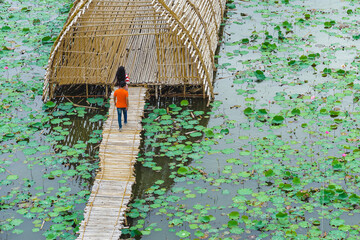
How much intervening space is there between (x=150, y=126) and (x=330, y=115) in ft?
10.7

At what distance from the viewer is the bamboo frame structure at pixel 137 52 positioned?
1083 cm

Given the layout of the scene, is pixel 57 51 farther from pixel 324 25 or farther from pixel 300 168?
pixel 324 25

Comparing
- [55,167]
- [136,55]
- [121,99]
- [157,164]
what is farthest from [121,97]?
[136,55]

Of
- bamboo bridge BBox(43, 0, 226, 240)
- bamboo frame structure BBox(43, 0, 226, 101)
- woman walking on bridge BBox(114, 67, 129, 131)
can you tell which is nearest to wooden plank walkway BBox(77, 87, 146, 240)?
bamboo bridge BBox(43, 0, 226, 240)

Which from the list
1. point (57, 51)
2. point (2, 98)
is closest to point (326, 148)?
point (57, 51)

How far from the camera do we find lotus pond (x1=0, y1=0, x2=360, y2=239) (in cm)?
783

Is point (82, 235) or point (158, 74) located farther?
point (158, 74)

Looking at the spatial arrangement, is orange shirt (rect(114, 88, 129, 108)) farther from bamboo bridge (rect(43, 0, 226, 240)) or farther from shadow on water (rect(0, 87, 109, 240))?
shadow on water (rect(0, 87, 109, 240))

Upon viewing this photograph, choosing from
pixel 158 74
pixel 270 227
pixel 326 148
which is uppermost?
pixel 158 74

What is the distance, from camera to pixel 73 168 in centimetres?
911

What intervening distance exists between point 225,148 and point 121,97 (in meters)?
1.93

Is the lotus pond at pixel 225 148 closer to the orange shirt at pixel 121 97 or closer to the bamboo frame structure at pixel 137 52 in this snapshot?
the bamboo frame structure at pixel 137 52

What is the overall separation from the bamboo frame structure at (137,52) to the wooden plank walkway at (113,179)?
124 centimetres

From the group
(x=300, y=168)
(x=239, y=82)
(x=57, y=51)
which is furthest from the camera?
(x=239, y=82)
